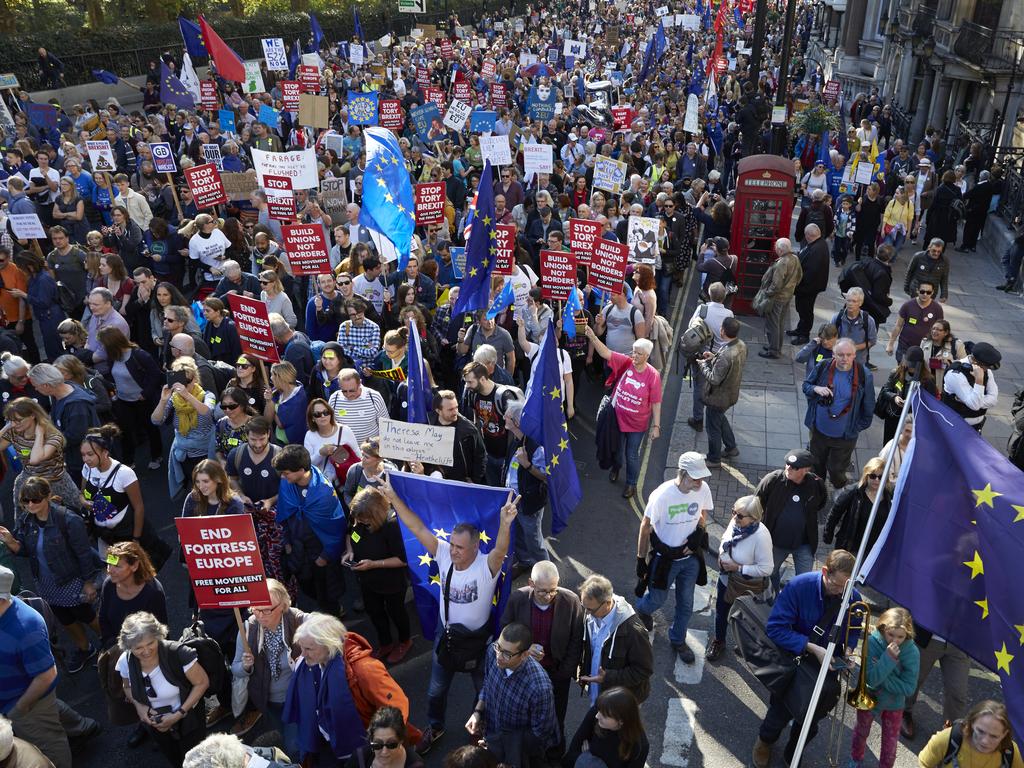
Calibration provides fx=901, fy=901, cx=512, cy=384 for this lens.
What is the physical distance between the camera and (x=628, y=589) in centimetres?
755

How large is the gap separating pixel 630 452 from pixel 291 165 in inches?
249

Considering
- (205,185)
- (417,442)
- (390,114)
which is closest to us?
(417,442)

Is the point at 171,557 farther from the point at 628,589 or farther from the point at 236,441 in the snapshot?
the point at 628,589

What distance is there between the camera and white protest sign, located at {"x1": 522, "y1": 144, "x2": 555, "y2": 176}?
15.0 m

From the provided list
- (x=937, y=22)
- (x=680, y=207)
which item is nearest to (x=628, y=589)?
(x=680, y=207)

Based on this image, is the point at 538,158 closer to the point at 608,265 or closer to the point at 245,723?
the point at 608,265

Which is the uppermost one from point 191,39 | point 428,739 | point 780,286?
point 191,39

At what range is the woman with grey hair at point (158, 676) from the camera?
196 inches

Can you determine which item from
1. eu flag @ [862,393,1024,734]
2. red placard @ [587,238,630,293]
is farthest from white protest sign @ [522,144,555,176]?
eu flag @ [862,393,1024,734]

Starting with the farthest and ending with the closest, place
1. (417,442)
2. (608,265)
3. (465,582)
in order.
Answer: (608,265) → (417,442) → (465,582)

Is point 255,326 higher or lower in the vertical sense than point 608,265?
higher

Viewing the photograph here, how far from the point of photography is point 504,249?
33.7 ft

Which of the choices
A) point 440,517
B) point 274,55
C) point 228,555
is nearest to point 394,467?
point 440,517

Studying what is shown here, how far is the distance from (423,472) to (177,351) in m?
2.82
